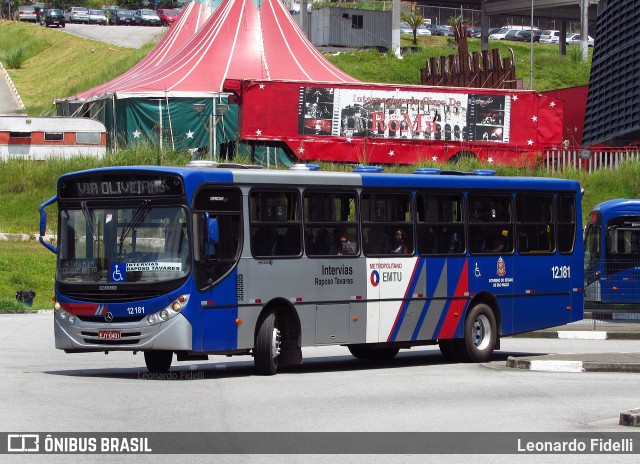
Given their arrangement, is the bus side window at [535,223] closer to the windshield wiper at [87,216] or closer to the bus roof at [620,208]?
the windshield wiper at [87,216]

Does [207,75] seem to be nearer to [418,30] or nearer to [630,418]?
[630,418]

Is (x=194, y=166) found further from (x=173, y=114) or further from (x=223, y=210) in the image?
(x=173, y=114)

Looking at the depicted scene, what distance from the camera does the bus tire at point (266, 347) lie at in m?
16.5

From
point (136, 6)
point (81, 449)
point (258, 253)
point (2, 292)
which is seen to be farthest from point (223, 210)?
point (136, 6)

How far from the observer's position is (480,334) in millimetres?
19672

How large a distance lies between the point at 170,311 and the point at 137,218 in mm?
1366

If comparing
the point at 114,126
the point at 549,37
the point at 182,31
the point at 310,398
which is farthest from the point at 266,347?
the point at 549,37

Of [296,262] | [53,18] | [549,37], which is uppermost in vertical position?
[53,18]

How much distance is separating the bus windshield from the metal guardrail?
1060 inches

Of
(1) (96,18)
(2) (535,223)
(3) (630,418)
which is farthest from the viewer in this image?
(1) (96,18)

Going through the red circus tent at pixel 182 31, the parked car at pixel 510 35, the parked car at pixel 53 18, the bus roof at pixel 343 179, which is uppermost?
the parked car at pixel 53 18

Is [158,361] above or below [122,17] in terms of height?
below

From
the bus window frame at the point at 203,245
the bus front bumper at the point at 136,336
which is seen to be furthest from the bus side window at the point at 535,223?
the bus front bumper at the point at 136,336

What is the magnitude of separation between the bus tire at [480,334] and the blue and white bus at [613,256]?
8.91m
